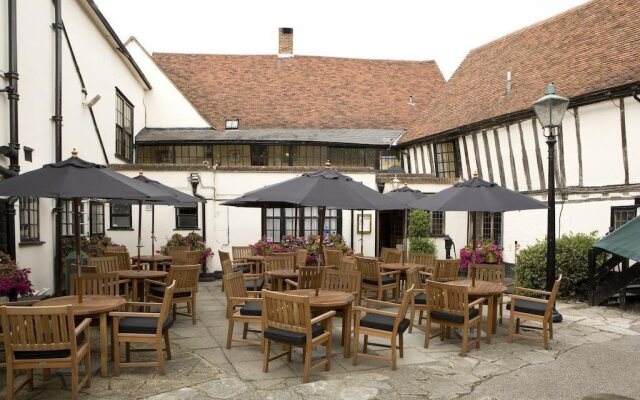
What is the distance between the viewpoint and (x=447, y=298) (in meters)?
6.42

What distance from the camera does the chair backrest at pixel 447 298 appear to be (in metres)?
6.25

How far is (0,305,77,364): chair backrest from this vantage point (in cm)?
438

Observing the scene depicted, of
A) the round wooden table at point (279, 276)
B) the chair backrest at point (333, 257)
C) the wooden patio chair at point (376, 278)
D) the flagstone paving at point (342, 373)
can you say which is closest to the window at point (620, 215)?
the flagstone paving at point (342, 373)

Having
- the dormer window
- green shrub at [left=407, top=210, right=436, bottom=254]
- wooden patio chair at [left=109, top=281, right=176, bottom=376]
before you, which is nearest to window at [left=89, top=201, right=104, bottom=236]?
the dormer window

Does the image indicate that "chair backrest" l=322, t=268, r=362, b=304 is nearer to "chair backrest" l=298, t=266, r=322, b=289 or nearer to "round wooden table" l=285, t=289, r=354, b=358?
"chair backrest" l=298, t=266, r=322, b=289

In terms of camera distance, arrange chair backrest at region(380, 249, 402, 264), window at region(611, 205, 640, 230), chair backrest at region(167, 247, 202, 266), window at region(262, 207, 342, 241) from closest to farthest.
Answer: chair backrest at region(167, 247, 202, 266) < chair backrest at region(380, 249, 402, 264) < window at region(611, 205, 640, 230) < window at region(262, 207, 342, 241)

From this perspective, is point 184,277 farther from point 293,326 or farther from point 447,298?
point 447,298

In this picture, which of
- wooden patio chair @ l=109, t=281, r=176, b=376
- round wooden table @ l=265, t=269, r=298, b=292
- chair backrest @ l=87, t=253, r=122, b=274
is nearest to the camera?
wooden patio chair @ l=109, t=281, r=176, b=376

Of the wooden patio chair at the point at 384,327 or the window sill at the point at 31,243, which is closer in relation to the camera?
the wooden patio chair at the point at 384,327

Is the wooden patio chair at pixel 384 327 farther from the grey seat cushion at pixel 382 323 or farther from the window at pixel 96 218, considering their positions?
the window at pixel 96 218

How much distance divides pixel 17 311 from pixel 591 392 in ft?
18.2

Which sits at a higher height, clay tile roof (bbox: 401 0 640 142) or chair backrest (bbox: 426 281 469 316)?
clay tile roof (bbox: 401 0 640 142)

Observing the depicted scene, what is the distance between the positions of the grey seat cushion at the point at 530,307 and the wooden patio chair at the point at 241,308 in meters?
3.61

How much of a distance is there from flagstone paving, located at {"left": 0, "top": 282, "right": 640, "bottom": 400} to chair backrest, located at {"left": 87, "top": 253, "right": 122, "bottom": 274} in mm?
1940
